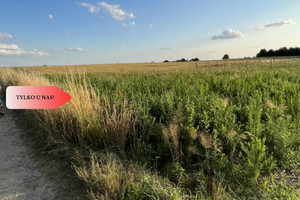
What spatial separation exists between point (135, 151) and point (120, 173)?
68 cm

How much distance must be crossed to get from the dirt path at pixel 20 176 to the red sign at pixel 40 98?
1.00 meters

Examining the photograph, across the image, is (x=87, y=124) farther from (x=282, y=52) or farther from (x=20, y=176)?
(x=282, y=52)

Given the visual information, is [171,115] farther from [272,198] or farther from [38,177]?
[38,177]

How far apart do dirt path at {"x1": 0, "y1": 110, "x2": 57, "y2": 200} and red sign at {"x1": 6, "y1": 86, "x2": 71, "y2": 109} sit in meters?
1.00

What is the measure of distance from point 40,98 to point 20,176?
2.65 metres

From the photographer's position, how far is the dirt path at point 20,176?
239cm

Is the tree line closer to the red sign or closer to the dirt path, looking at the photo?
the red sign

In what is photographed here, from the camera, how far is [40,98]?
493 centimetres

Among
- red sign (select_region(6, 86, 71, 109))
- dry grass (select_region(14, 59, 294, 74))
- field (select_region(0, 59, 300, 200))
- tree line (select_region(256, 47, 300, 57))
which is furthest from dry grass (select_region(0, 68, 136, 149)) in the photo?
tree line (select_region(256, 47, 300, 57))

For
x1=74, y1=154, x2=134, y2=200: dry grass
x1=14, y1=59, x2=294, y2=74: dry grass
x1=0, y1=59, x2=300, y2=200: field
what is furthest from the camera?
x1=14, y1=59, x2=294, y2=74: dry grass

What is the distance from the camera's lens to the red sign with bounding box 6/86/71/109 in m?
4.27

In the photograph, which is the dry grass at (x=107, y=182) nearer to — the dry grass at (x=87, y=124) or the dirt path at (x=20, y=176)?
the dirt path at (x=20, y=176)

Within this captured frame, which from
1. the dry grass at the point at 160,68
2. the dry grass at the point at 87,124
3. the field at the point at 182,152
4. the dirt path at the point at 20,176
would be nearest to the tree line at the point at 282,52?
the dry grass at the point at 160,68

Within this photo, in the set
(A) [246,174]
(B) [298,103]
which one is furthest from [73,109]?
(B) [298,103]
